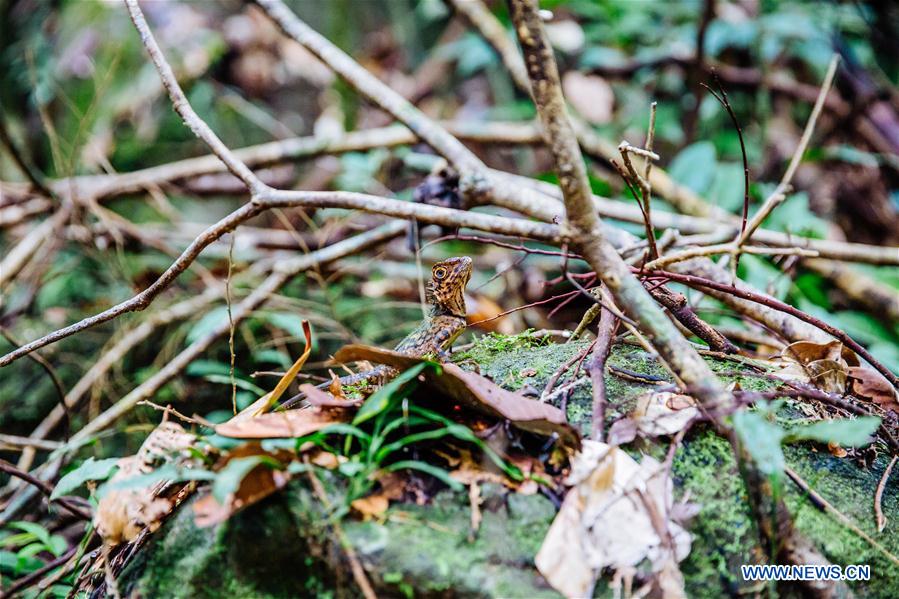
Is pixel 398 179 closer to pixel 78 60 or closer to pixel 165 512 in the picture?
pixel 78 60

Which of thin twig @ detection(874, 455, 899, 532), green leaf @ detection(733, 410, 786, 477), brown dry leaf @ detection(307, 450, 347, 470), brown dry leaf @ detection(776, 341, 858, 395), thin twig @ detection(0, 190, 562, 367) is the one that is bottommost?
thin twig @ detection(874, 455, 899, 532)

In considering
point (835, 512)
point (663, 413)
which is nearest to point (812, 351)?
point (835, 512)

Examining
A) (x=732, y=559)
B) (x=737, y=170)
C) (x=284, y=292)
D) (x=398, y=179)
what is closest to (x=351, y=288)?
(x=284, y=292)

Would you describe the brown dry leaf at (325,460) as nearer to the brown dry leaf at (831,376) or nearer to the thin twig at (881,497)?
the thin twig at (881,497)

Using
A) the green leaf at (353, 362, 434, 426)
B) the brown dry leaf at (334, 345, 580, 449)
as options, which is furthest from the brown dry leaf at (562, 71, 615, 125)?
the green leaf at (353, 362, 434, 426)

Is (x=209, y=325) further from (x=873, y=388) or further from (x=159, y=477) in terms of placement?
(x=873, y=388)

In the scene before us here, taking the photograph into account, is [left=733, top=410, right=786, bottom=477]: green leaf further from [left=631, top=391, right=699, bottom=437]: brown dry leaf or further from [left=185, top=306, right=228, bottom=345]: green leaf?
[left=185, top=306, right=228, bottom=345]: green leaf
